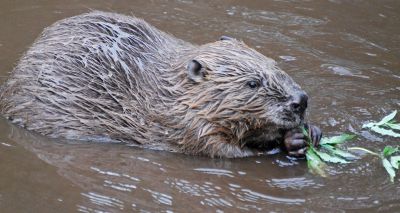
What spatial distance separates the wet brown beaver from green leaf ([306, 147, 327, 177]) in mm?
68

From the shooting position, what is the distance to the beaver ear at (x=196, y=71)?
5.31m

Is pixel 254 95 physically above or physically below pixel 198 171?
above

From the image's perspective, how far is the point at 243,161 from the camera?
5293 millimetres

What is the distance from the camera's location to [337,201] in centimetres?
466

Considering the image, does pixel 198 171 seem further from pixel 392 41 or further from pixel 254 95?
pixel 392 41

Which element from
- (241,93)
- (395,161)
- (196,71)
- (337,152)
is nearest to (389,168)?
(395,161)

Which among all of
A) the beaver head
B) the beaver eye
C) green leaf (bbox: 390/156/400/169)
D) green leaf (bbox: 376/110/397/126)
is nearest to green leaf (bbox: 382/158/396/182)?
green leaf (bbox: 390/156/400/169)

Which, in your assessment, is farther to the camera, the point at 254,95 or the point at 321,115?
the point at 321,115

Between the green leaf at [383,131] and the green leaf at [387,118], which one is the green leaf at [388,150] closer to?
the green leaf at [383,131]

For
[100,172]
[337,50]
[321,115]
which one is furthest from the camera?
[337,50]

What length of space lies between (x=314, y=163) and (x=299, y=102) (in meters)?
0.47

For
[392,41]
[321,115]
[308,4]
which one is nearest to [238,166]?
[321,115]

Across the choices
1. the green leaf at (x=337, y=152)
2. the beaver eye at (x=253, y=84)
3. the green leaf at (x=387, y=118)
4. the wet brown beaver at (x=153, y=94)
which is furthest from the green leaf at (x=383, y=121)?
the beaver eye at (x=253, y=84)

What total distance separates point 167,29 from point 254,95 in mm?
2636
